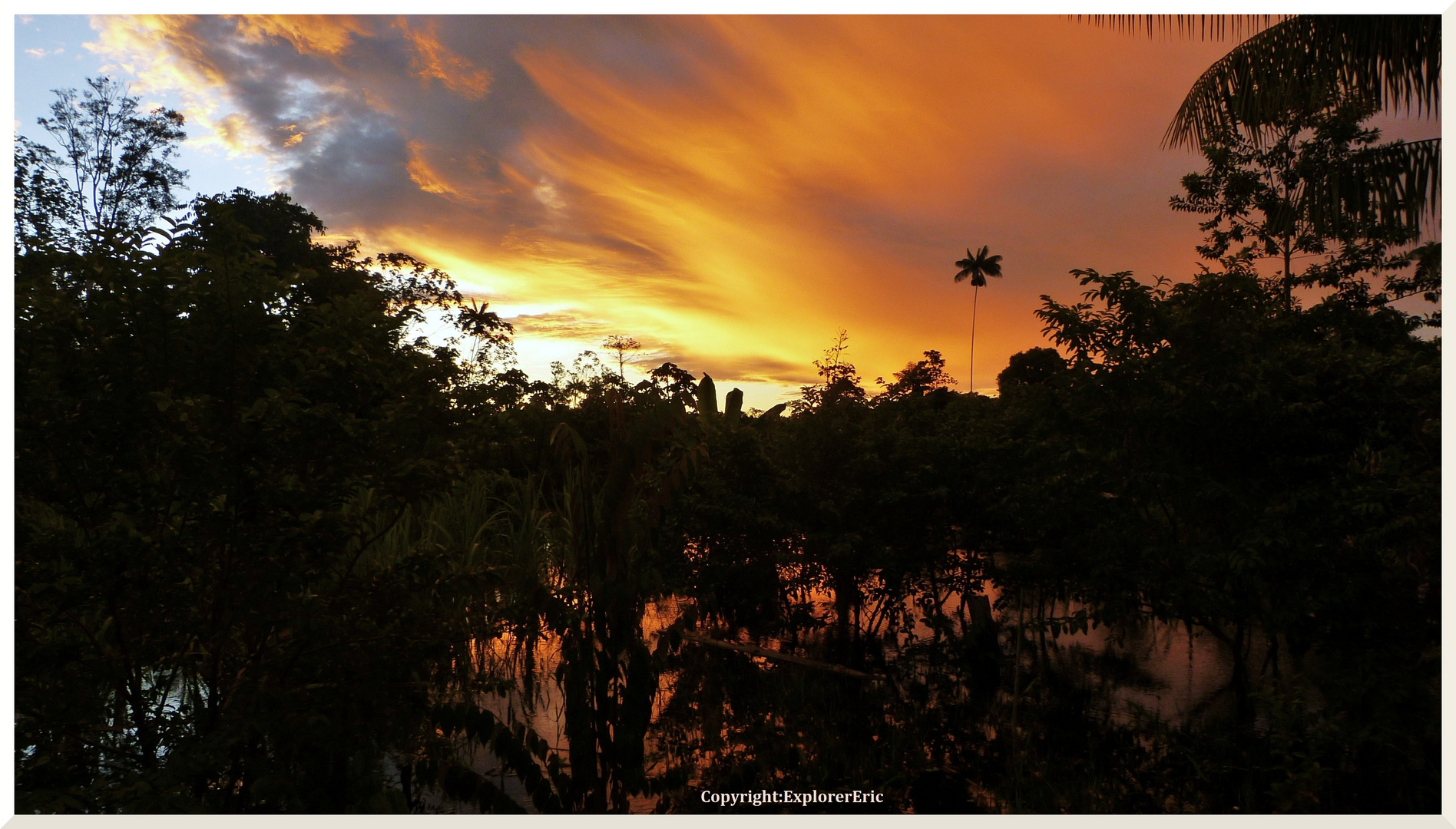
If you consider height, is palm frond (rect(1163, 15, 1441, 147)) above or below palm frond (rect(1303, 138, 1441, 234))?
above

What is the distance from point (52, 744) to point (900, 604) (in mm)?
6374

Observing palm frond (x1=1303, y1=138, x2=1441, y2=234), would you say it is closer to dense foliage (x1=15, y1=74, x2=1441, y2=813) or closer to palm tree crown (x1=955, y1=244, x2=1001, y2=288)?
dense foliage (x1=15, y1=74, x2=1441, y2=813)

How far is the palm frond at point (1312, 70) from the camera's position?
5789 mm

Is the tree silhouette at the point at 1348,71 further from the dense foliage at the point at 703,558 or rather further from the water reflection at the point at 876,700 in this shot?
the water reflection at the point at 876,700

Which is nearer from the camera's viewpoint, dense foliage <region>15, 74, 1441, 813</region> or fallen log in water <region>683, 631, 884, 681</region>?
dense foliage <region>15, 74, 1441, 813</region>

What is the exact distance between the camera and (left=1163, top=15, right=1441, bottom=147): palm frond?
5.79 meters

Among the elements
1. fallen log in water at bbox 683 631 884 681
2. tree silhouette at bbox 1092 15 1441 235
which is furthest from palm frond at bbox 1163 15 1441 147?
fallen log in water at bbox 683 631 884 681

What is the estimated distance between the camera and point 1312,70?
6.28 metres

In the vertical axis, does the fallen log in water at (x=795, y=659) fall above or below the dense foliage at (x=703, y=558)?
below

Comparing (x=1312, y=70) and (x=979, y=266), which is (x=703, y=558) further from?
(x=979, y=266)

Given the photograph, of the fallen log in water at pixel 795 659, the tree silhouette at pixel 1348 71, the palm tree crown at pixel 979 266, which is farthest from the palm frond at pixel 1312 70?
the fallen log in water at pixel 795 659

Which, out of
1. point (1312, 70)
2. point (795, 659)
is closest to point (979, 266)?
point (1312, 70)

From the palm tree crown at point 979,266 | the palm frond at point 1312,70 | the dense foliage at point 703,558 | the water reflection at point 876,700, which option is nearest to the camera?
the dense foliage at point 703,558

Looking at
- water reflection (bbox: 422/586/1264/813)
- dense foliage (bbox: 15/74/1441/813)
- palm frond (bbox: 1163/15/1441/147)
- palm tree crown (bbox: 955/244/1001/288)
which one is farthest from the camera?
palm tree crown (bbox: 955/244/1001/288)
